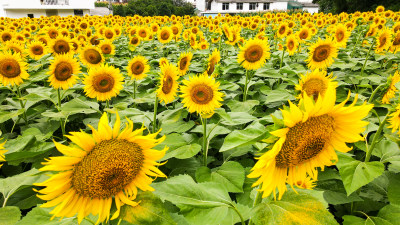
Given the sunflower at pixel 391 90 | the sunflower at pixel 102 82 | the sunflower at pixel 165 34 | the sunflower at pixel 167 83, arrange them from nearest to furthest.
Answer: the sunflower at pixel 391 90 < the sunflower at pixel 167 83 < the sunflower at pixel 102 82 < the sunflower at pixel 165 34

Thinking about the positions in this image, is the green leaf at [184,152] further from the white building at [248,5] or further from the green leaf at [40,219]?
the white building at [248,5]

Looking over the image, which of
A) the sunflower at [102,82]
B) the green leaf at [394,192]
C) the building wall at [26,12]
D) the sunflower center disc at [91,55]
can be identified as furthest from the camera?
the building wall at [26,12]

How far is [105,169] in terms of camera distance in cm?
96

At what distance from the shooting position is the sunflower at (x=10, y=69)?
2.77 m

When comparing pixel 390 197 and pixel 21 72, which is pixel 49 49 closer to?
pixel 21 72

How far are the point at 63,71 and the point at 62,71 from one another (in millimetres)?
11

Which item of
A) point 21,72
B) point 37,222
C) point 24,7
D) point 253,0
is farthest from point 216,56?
point 253,0

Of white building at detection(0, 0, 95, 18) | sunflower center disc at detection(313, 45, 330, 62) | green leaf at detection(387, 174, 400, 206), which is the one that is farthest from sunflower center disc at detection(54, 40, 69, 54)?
white building at detection(0, 0, 95, 18)

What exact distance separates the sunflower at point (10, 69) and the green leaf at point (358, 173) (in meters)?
3.33

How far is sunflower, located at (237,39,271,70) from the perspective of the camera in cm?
349

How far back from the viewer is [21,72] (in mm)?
2906

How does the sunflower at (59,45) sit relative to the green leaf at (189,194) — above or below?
above

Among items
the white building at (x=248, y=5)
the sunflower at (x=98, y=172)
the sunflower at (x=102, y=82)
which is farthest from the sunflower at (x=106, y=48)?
the white building at (x=248, y=5)

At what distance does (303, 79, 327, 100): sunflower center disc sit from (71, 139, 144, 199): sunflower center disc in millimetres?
1874
